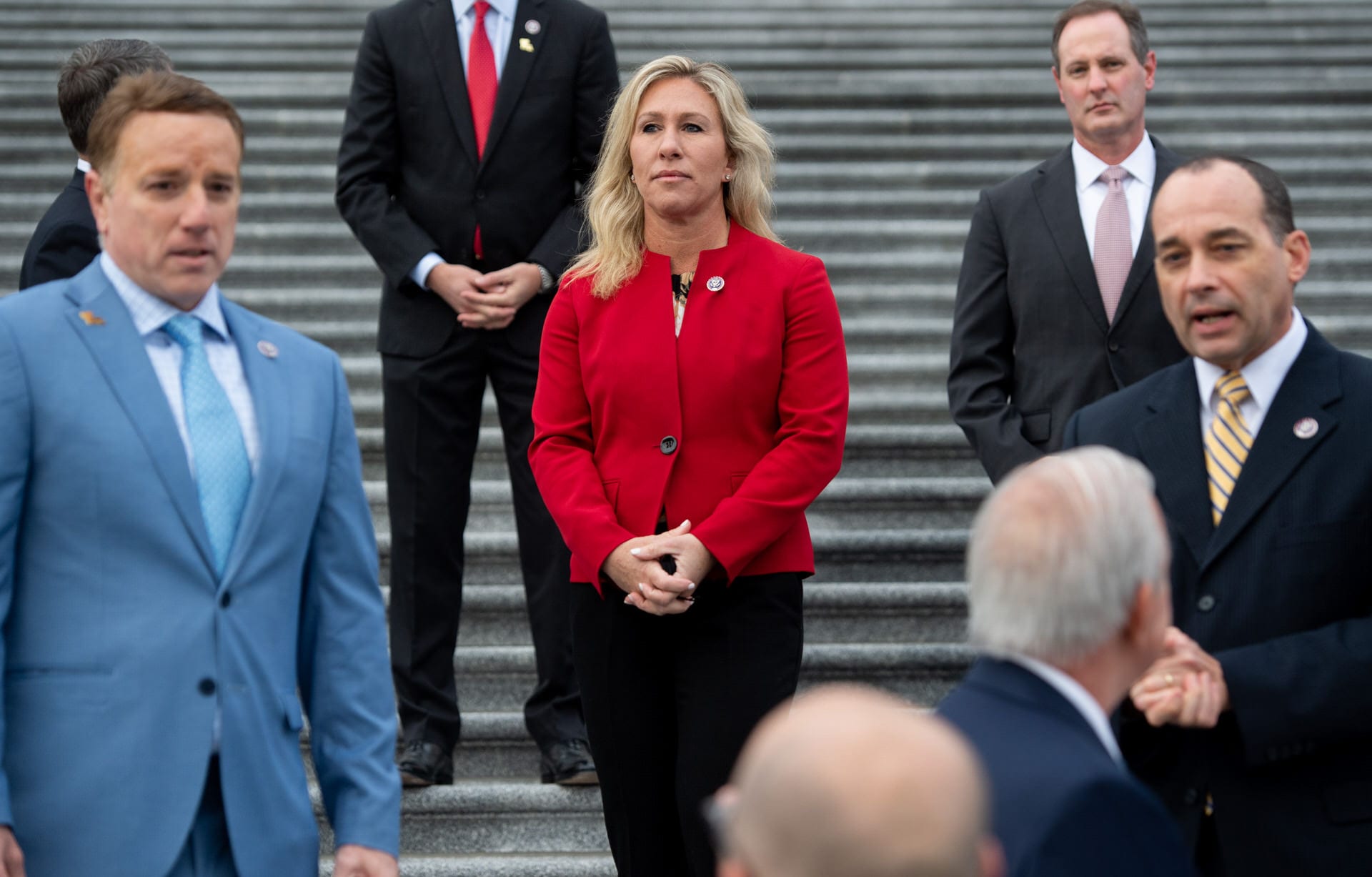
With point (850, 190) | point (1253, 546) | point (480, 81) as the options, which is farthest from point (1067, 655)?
point (850, 190)

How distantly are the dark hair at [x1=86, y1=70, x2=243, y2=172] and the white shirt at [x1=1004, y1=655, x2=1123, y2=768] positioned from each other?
4.41 feet

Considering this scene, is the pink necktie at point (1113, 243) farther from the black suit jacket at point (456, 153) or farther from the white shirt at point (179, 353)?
the white shirt at point (179, 353)

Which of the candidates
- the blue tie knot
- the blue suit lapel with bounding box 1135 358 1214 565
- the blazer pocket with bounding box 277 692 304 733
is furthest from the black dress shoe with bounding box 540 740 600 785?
the blue tie knot

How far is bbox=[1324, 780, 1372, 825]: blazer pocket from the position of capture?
8.38ft

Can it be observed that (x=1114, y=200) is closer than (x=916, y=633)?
Yes

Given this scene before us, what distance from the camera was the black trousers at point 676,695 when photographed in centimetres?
326

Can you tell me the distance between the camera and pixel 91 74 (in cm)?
348

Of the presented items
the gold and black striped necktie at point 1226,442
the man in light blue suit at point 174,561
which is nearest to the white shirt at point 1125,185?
the gold and black striped necktie at point 1226,442

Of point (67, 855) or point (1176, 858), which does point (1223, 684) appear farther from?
point (67, 855)

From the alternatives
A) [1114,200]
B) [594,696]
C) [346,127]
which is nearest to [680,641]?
[594,696]

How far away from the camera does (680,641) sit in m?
3.35

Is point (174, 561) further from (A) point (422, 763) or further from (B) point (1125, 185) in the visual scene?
(B) point (1125, 185)

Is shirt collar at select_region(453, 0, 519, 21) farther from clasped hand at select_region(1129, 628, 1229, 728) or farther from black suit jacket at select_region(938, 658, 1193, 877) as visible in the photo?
black suit jacket at select_region(938, 658, 1193, 877)

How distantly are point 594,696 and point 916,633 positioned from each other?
2056 millimetres
